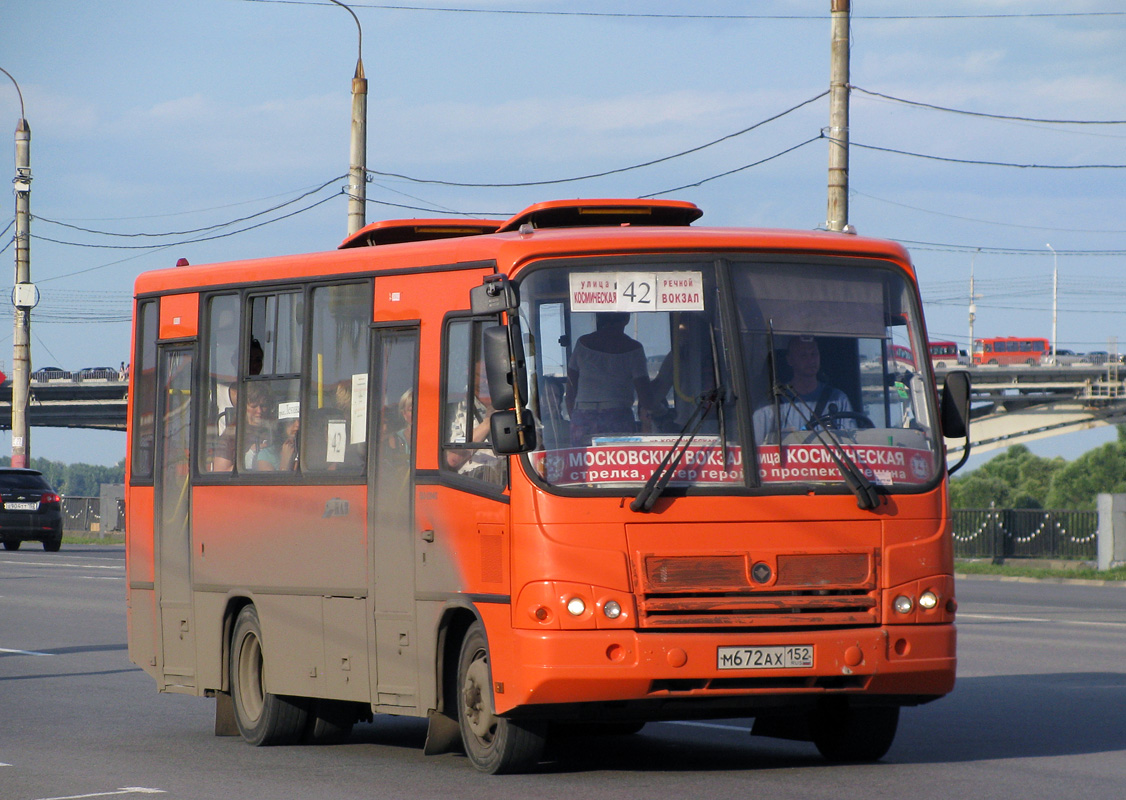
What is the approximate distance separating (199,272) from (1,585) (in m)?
16.5

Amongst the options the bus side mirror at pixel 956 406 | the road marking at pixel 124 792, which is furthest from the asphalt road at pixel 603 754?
the bus side mirror at pixel 956 406

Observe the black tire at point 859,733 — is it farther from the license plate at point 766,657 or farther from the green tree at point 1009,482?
the green tree at point 1009,482

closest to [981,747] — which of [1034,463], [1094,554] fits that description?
[1094,554]

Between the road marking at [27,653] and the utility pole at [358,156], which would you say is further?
the utility pole at [358,156]

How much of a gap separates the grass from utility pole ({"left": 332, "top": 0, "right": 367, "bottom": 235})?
1218cm

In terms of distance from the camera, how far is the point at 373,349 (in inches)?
387

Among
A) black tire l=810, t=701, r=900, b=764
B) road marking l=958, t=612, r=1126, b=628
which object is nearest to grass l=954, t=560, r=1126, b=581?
road marking l=958, t=612, r=1126, b=628

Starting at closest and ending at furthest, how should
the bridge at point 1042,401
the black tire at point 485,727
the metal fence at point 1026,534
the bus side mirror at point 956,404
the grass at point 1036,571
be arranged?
the black tire at point 485,727
the bus side mirror at point 956,404
the grass at point 1036,571
the metal fence at point 1026,534
the bridge at point 1042,401

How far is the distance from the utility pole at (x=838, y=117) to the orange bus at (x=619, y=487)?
10.1 metres

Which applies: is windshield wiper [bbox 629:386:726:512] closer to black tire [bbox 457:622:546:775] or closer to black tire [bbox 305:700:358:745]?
black tire [bbox 457:622:546:775]

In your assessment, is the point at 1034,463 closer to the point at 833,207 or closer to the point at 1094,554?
the point at 1094,554

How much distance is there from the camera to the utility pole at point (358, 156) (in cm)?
2628

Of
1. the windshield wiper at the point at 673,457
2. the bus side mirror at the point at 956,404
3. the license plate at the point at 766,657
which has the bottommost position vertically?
the license plate at the point at 766,657

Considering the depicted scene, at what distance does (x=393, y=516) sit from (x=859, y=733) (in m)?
2.65
